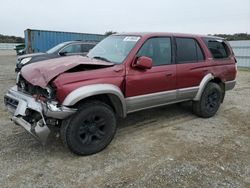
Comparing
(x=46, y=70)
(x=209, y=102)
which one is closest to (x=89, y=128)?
(x=46, y=70)

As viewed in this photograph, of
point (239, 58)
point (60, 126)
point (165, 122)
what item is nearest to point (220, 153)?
point (165, 122)

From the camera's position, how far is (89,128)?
12.1 feet

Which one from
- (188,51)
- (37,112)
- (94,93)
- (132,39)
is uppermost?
(132,39)

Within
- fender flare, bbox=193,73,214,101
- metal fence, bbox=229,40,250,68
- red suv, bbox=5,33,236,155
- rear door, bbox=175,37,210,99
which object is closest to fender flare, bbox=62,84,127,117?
red suv, bbox=5,33,236,155

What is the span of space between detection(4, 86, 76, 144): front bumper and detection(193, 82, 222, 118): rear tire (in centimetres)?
307

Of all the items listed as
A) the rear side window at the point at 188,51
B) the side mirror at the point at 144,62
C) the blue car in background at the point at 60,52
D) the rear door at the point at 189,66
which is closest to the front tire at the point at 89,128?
the side mirror at the point at 144,62

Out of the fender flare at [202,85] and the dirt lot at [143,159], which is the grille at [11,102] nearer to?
the dirt lot at [143,159]

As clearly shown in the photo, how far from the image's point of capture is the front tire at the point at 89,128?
3.49m

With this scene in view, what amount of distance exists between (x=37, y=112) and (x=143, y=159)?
1617 millimetres

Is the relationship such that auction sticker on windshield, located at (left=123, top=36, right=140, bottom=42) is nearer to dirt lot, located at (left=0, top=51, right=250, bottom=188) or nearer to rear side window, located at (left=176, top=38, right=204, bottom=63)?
rear side window, located at (left=176, top=38, right=204, bottom=63)

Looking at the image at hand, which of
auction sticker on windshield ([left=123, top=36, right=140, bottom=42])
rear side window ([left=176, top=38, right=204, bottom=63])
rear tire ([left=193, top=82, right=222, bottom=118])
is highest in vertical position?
auction sticker on windshield ([left=123, top=36, right=140, bottom=42])

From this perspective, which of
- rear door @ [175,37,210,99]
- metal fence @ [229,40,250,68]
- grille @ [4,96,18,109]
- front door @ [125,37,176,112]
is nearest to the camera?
grille @ [4,96,18,109]

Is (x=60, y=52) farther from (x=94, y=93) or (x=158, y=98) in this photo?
(x=94, y=93)

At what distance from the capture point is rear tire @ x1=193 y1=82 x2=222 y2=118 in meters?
5.47
